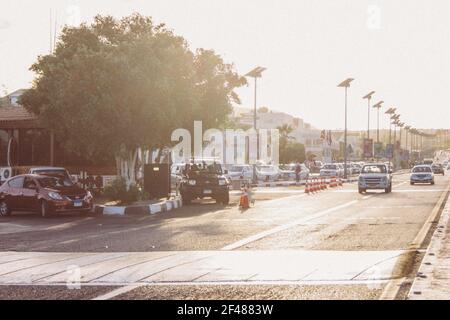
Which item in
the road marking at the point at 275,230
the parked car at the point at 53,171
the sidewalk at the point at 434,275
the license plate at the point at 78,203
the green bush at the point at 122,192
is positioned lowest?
the road marking at the point at 275,230

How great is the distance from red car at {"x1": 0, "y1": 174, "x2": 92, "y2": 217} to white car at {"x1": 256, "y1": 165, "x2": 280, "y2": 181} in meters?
37.5

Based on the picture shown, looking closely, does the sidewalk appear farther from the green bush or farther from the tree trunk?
the tree trunk

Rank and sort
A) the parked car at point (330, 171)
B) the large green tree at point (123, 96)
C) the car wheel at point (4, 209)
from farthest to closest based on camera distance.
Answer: the parked car at point (330, 171)
the large green tree at point (123, 96)
the car wheel at point (4, 209)

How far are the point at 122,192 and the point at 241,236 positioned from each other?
1131 centimetres

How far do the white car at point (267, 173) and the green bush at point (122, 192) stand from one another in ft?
113

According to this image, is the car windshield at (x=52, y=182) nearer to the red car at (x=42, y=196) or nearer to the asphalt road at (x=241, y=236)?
the red car at (x=42, y=196)

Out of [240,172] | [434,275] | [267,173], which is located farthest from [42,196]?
[267,173]

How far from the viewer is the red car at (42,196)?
22562 millimetres

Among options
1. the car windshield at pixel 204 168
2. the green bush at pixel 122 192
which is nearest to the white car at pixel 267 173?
the car windshield at pixel 204 168

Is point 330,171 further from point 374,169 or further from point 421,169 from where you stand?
point 374,169

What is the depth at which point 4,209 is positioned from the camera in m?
24.0
